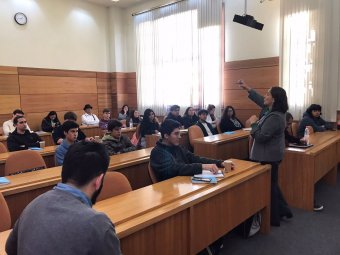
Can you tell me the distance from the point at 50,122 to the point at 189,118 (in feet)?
11.6

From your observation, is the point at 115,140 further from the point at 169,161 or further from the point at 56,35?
the point at 56,35

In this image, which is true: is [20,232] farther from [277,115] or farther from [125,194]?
[277,115]

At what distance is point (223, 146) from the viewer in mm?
4523

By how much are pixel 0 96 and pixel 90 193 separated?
6.99m

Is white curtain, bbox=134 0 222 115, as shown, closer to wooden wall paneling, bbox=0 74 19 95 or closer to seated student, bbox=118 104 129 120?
seated student, bbox=118 104 129 120

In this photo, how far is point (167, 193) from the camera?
6.73 feet

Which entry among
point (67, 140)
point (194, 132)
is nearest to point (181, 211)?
point (67, 140)

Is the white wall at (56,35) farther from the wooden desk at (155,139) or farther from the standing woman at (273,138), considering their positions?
the standing woman at (273,138)

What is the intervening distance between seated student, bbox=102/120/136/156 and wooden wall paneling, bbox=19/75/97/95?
487 cm

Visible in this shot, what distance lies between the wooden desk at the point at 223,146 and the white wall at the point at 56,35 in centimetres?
534

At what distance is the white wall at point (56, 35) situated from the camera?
23.2 ft

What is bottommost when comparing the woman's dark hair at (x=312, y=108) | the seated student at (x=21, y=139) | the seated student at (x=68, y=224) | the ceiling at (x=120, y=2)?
the seated student at (x=21, y=139)

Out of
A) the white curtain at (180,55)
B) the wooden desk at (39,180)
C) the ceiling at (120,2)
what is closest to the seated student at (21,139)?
the wooden desk at (39,180)

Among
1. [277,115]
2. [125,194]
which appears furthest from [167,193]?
[277,115]
